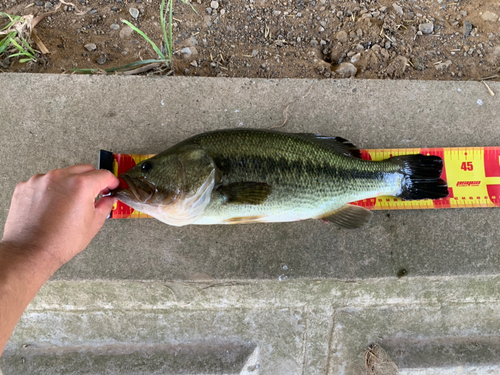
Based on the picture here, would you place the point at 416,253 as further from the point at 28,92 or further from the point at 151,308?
the point at 28,92

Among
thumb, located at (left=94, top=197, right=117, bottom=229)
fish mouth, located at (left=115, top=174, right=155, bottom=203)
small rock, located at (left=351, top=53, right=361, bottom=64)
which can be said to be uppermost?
small rock, located at (left=351, top=53, right=361, bottom=64)

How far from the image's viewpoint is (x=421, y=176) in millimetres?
2492

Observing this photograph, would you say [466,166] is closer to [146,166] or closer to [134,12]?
[146,166]

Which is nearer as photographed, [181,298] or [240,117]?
[181,298]

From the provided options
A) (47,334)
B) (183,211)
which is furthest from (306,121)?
(47,334)

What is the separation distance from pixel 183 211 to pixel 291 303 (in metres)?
1.34

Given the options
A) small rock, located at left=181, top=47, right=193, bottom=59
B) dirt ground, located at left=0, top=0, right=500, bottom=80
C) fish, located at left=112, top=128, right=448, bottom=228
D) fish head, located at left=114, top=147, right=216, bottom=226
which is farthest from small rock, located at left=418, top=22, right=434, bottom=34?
fish head, located at left=114, top=147, right=216, bottom=226

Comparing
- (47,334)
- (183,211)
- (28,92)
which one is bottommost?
(47,334)

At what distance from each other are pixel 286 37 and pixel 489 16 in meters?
2.19

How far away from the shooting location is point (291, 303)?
2727 mm

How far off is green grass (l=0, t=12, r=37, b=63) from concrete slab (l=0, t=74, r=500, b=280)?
0.34m

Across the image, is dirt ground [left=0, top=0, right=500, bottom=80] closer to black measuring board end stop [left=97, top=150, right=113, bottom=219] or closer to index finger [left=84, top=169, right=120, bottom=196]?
black measuring board end stop [left=97, top=150, right=113, bottom=219]

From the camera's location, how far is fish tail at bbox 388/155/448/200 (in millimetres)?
2484

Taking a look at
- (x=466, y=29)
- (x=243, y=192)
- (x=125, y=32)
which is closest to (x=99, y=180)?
(x=243, y=192)
